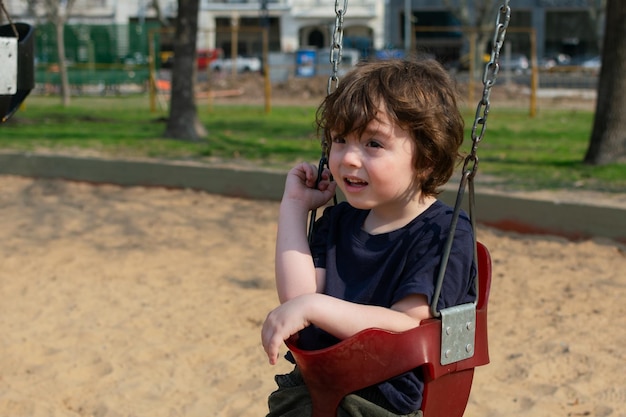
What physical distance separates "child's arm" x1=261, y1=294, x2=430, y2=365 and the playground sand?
147 centimetres

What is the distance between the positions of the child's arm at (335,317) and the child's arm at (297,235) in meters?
0.15

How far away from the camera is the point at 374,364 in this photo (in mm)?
1609

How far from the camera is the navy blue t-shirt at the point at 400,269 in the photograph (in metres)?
1.66

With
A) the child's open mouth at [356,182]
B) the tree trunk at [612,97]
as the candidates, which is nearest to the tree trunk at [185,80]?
the tree trunk at [612,97]

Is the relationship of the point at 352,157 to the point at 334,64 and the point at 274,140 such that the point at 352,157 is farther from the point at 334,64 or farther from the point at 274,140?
the point at 274,140

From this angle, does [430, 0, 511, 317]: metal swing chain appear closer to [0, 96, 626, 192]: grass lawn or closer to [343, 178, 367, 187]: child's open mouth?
[343, 178, 367, 187]: child's open mouth

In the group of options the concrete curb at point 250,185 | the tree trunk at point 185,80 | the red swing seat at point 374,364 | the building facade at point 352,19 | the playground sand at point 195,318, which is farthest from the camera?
the building facade at point 352,19

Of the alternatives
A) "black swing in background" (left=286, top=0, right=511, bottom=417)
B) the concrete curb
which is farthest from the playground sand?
"black swing in background" (left=286, top=0, right=511, bottom=417)

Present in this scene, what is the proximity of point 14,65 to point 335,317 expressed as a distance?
1629 mm

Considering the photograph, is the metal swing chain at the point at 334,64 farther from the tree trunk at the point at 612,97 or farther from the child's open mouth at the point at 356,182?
the tree trunk at the point at 612,97

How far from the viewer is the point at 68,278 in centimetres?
464

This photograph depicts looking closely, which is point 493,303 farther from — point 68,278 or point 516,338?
point 68,278

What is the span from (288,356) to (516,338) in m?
2.06

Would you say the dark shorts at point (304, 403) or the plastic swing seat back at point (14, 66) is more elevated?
the plastic swing seat back at point (14, 66)
